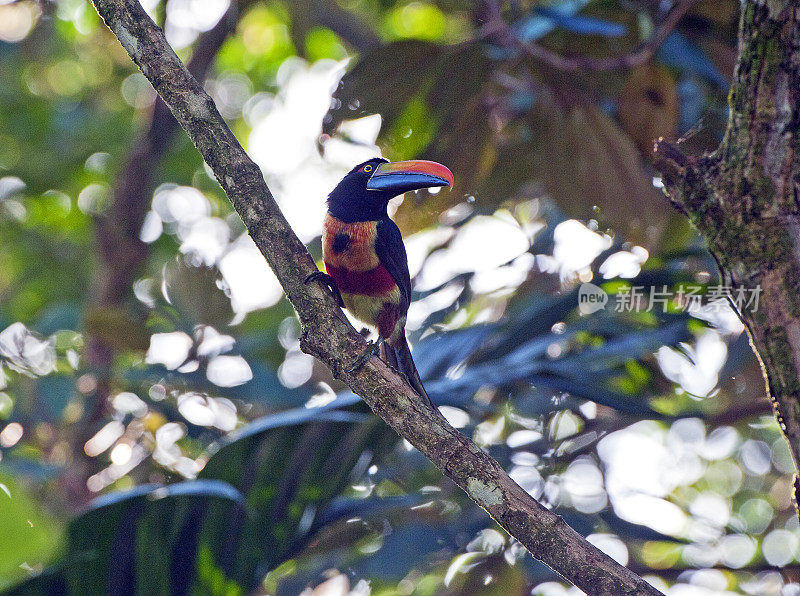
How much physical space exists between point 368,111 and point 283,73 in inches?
185

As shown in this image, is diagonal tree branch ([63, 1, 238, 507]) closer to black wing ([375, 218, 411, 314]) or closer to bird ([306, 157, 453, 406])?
bird ([306, 157, 453, 406])

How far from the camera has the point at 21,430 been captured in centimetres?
493

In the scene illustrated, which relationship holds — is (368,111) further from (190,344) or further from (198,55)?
(198,55)

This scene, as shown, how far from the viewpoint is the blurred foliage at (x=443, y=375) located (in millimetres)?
2834

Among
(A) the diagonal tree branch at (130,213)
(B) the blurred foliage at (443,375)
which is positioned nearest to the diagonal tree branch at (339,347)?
(B) the blurred foliage at (443,375)

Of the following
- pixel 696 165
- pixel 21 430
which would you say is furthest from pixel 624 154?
pixel 21 430

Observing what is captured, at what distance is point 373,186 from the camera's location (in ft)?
10.2

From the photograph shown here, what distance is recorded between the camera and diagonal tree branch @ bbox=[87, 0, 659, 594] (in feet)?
6.22

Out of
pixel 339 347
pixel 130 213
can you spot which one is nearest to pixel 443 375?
pixel 339 347

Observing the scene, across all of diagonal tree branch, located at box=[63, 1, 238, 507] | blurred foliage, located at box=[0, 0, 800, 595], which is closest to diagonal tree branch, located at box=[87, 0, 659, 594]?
blurred foliage, located at box=[0, 0, 800, 595]

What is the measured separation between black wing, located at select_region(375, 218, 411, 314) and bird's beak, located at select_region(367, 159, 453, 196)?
0.51 feet

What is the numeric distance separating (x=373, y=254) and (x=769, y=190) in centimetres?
150

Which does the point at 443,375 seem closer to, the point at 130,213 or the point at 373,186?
the point at 373,186

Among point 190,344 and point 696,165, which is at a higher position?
point 696,165
